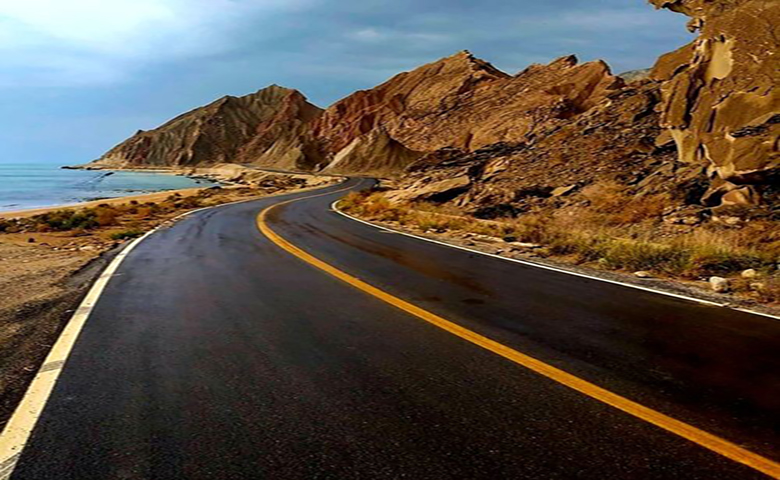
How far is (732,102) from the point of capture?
16.8m

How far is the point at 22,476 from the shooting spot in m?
2.86

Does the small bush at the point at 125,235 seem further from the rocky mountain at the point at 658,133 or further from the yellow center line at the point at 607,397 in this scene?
the rocky mountain at the point at 658,133

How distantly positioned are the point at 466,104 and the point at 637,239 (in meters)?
70.5

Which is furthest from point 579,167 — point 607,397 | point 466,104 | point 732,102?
point 466,104

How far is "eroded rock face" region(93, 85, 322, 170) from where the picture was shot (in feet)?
483

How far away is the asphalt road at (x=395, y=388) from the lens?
9.59 ft

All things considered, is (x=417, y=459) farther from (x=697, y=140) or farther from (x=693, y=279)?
(x=697, y=140)

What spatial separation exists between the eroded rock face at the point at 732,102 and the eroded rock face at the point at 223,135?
113811mm

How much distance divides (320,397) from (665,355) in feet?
10.3

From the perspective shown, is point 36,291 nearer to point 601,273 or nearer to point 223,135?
point 601,273

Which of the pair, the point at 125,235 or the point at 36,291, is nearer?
the point at 36,291

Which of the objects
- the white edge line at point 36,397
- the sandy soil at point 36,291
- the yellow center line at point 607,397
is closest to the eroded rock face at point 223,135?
the sandy soil at point 36,291

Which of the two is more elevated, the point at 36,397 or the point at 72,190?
the point at 36,397

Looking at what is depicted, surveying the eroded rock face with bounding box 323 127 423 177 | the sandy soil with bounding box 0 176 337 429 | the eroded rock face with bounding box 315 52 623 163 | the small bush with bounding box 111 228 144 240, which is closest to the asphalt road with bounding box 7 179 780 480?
the sandy soil with bounding box 0 176 337 429
